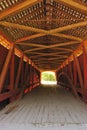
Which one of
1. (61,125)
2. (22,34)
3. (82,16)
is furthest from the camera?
(22,34)

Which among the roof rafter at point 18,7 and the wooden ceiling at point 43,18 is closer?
the roof rafter at point 18,7

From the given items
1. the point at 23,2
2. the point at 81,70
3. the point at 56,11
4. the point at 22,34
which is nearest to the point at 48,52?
the point at 81,70

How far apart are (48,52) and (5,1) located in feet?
24.9

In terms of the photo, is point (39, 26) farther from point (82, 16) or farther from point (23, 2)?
point (23, 2)

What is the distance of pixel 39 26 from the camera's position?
7656 millimetres

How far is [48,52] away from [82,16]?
21.5ft

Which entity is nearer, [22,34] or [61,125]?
[61,125]

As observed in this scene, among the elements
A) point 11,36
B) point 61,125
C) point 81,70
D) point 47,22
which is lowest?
point 61,125

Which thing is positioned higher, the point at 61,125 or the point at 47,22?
the point at 47,22

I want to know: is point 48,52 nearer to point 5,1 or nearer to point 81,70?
point 81,70

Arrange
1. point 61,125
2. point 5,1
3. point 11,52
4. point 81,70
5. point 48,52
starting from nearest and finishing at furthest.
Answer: point 61,125 < point 5,1 < point 11,52 < point 81,70 < point 48,52

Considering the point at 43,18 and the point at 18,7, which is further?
the point at 43,18

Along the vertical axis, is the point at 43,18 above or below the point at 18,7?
above

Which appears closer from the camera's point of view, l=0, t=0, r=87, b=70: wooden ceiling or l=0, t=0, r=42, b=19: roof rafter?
l=0, t=0, r=42, b=19: roof rafter
